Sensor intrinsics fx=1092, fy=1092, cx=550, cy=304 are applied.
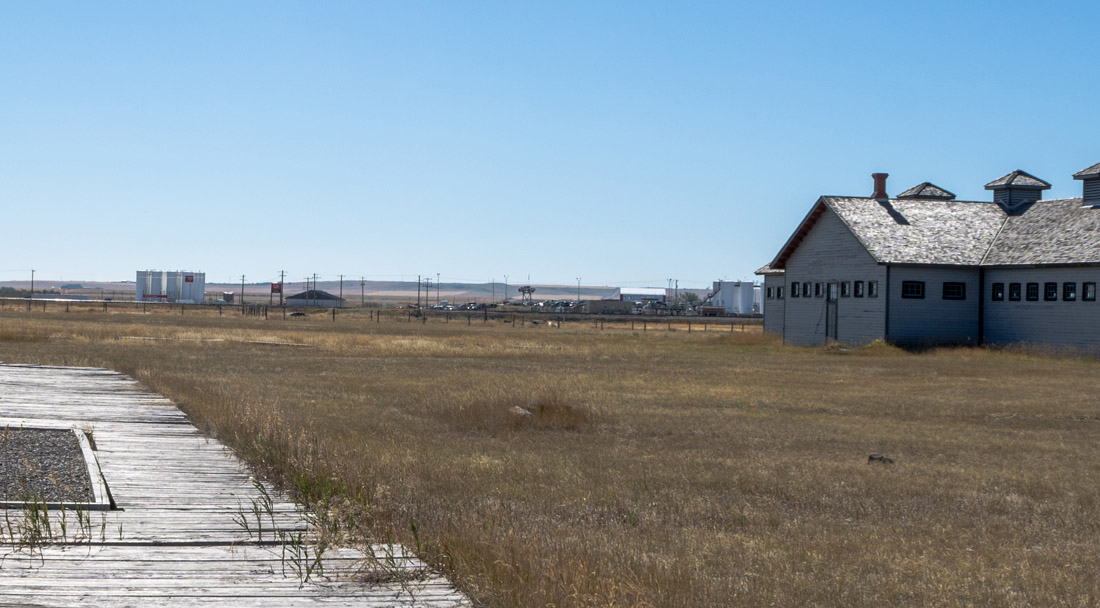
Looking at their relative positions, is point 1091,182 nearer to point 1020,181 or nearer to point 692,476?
point 1020,181

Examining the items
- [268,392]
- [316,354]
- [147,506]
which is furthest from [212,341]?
[147,506]

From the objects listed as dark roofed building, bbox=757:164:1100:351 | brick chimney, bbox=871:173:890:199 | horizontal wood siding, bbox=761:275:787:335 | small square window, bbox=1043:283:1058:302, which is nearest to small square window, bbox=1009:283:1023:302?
dark roofed building, bbox=757:164:1100:351

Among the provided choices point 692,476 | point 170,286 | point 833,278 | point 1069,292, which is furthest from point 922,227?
point 170,286

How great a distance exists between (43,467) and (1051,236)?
4710 cm

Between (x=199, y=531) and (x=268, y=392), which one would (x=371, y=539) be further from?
(x=268, y=392)

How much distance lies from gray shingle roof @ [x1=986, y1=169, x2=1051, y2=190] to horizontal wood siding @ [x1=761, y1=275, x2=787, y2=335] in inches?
536

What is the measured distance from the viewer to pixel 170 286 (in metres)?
189

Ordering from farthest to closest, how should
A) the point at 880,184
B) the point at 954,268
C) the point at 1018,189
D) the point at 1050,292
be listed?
the point at 880,184
the point at 1018,189
the point at 954,268
the point at 1050,292

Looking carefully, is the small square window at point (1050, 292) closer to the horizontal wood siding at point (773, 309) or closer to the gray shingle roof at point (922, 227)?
the gray shingle roof at point (922, 227)

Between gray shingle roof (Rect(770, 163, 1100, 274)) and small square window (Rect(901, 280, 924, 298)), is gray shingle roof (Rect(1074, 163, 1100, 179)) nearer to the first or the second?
gray shingle roof (Rect(770, 163, 1100, 274))

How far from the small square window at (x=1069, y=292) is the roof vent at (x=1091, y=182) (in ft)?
20.1

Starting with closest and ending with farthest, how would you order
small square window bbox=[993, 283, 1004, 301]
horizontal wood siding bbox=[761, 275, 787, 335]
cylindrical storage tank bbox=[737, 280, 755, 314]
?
1. small square window bbox=[993, 283, 1004, 301]
2. horizontal wood siding bbox=[761, 275, 787, 335]
3. cylindrical storage tank bbox=[737, 280, 755, 314]

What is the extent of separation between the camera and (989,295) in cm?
5031

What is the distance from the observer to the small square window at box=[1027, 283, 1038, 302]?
47750mm
